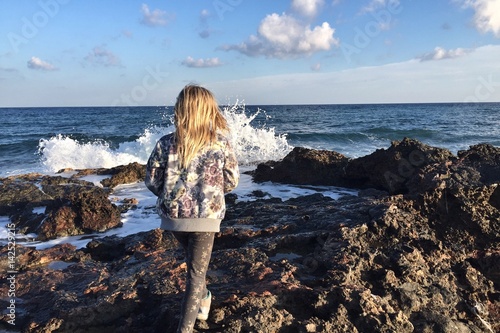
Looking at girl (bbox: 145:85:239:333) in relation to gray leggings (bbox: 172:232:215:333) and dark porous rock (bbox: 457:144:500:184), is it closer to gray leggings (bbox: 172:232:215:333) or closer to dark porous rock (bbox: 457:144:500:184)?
gray leggings (bbox: 172:232:215:333)

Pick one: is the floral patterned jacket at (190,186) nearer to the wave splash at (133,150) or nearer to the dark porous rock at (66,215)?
the dark porous rock at (66,215)

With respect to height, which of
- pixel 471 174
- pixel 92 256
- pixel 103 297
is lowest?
pixel 92 256

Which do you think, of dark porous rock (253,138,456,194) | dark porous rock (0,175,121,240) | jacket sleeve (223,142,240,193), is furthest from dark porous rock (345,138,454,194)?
dark porous rock (0,175,121,240)

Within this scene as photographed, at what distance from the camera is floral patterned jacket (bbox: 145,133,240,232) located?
8.20 ft

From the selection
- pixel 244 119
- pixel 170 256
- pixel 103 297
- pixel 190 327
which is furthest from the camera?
pixel 244 119

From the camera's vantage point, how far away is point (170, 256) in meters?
3.78

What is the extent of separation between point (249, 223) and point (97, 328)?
2.30 metres

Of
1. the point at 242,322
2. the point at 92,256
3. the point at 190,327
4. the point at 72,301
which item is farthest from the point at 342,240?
the point at 92,256

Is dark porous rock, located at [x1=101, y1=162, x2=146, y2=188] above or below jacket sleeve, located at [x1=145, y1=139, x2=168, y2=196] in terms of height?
below

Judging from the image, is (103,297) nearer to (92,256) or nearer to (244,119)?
(92,256)

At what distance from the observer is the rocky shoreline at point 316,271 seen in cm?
269

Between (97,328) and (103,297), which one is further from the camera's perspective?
(103,297)

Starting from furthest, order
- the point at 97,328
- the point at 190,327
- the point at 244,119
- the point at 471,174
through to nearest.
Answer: the point at 244,119, the point at 471,174, the point at 97,328, the point at 190,327

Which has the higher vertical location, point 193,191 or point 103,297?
point 193,191
